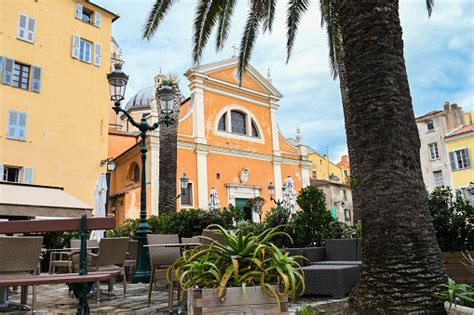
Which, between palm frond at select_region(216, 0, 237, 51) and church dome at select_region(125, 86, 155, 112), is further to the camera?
church dome at select_region(125, 86, 155, 112)

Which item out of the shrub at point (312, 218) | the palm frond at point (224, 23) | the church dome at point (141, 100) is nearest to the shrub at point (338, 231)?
the shrub at point (312, 218)

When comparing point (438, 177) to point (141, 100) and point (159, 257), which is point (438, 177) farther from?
point (159, 257)

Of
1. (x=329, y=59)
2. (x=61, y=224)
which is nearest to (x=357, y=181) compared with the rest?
(x=61, y=224)

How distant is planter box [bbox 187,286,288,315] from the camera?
2246 mm

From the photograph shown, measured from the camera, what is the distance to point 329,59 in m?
11.7

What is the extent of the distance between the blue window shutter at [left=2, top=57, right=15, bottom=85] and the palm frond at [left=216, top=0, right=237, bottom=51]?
11717 millimetres

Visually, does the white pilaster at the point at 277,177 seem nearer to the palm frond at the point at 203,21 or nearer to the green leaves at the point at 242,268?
the palm frond at the point at 203,21

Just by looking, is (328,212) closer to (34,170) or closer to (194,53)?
(194,53)

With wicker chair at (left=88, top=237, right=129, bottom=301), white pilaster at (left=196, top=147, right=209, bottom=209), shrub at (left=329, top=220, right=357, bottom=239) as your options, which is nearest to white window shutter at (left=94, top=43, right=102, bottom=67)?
white pilaster at (left=196, top=147, right=209, bottom=209)

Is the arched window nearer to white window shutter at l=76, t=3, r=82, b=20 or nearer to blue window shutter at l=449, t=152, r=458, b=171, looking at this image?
white window shutter at l=76, t=3, r=82, b=20

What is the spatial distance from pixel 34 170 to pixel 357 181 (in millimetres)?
17106

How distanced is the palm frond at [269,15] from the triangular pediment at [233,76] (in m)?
14.5

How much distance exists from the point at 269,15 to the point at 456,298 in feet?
26.6

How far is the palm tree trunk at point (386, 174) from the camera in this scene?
3.21m
